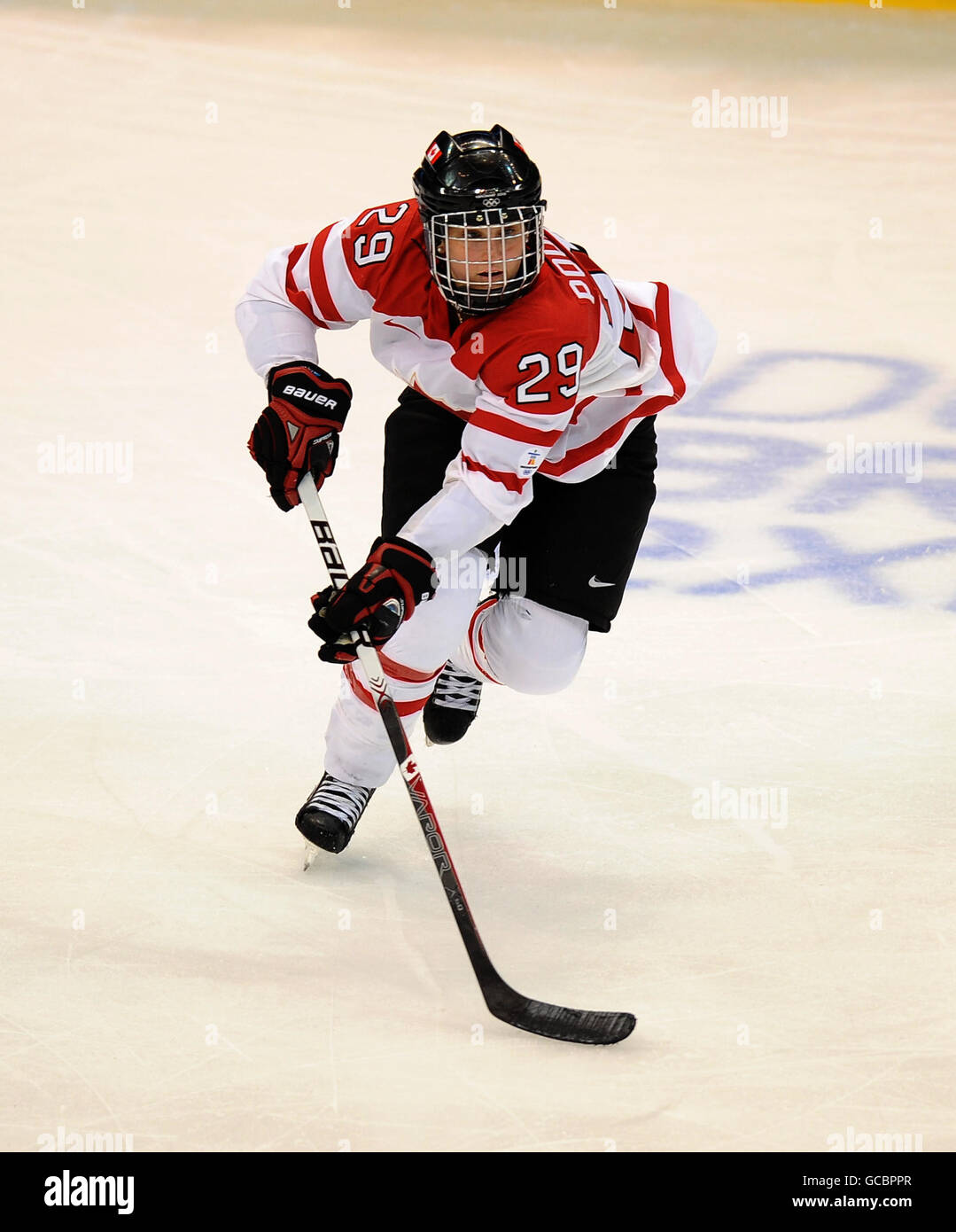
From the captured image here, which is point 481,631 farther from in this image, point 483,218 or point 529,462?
point 483,218

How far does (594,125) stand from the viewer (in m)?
7.61

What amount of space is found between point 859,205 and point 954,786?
14.8 feet

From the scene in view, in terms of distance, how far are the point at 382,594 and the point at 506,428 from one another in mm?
328

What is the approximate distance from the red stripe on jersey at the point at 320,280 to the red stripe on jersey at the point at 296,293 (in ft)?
0.08

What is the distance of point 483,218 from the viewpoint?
233cm

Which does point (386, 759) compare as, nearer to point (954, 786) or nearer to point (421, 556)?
point (421, 556)

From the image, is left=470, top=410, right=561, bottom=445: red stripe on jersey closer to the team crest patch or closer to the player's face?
the team crest patch

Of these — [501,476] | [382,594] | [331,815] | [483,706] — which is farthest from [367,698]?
[483,706]

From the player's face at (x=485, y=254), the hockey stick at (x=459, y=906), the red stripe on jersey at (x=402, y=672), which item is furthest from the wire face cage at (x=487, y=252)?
the red stripe on jersey at (x=402, y=672)

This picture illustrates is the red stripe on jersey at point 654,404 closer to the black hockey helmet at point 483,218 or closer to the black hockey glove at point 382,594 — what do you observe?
the black hockey helmet at point 483,218

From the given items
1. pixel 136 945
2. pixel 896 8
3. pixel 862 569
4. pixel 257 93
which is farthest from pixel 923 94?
pixel 136 945

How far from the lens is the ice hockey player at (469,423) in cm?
237

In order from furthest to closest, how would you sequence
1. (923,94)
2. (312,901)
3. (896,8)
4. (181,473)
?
(896,8) → (923,94) → (181,473) → (312,901)

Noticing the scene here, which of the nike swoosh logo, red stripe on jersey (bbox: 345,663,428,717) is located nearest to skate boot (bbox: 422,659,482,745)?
red stripe on jersey (bbox: 345,663,428,717)
